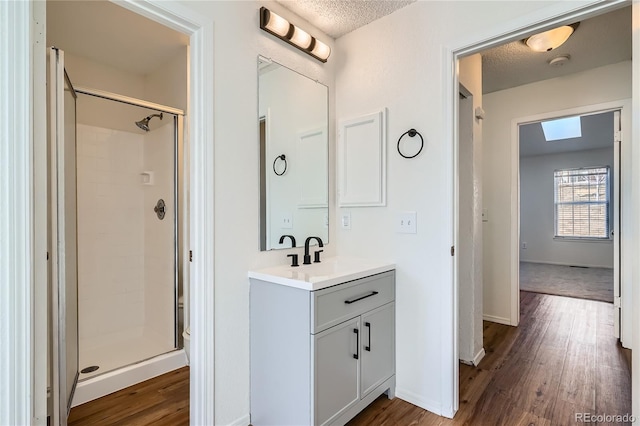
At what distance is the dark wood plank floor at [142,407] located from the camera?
5.91ft

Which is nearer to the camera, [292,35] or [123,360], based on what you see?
[292,35]

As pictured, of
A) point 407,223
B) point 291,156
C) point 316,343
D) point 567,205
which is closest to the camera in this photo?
point 316,343

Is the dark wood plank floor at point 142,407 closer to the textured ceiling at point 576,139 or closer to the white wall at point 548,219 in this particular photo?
the textured ceiling at point 576,139

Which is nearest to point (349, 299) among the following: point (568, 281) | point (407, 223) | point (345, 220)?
point (407, 223)

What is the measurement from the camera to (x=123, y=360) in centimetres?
237

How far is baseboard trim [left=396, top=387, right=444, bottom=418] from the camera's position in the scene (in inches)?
74.0

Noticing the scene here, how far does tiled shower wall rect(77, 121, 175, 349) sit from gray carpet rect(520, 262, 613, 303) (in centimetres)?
508

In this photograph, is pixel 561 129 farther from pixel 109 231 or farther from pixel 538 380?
pixel 109 231

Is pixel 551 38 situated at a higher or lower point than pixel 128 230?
higher

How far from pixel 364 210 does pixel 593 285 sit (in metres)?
5.11

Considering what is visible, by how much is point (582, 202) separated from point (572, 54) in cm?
538

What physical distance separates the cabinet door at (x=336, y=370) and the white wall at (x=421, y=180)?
0.45 m
